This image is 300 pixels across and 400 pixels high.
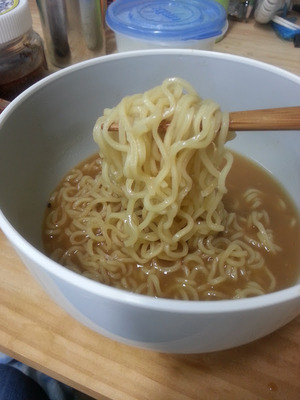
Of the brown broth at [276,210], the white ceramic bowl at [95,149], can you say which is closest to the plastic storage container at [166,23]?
the white ceramic bowl at [95,149]

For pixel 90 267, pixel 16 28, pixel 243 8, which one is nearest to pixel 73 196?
pixel 90 267

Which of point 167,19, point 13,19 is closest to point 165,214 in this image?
point 13,19

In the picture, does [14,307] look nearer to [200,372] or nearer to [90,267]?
[90,267]

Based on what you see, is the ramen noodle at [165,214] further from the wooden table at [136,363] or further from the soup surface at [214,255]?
the wooden table at [136,363]

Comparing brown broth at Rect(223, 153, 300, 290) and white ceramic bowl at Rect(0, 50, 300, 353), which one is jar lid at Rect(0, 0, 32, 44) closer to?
white ceramic bowl at Rect(0, 50, 300, 353)

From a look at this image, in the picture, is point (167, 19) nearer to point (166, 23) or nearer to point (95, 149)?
point (166, 23)
